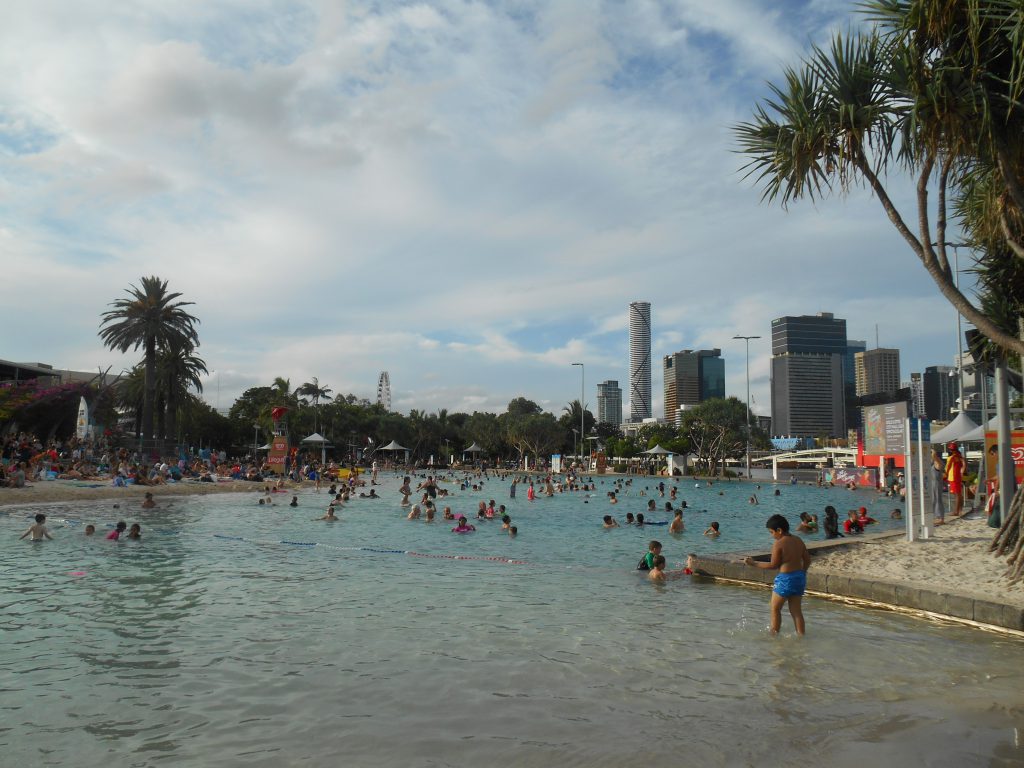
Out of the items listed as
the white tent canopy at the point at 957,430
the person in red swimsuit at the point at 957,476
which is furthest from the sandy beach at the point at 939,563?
Result: the white tent canopy at the point at 957,430

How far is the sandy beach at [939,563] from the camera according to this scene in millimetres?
9883

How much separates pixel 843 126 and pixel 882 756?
318 inches

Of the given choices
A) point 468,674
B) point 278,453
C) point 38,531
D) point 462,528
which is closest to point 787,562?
point 468,674

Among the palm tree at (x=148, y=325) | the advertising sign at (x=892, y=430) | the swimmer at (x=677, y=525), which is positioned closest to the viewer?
the advertising sign at (x=892, y=430)

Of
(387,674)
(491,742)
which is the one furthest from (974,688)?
(387,674)

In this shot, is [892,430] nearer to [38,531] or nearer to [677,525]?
[677,525]

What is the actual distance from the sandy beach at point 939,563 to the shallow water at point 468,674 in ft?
3.67

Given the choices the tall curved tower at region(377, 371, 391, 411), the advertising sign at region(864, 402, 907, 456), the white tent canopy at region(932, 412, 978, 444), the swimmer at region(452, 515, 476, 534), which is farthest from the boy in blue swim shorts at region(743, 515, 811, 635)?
the tall curved tower at region(377, 371, 391, 411)

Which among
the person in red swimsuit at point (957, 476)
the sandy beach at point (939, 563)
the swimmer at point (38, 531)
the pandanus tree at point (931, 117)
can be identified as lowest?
the swimmer at point (38, 531)

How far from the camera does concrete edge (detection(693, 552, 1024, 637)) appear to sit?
29.2 feet

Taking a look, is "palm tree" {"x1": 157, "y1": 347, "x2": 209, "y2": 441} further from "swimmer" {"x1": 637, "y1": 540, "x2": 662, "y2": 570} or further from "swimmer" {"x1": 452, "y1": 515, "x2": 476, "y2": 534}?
"swimmer" {"x1": 637, "y1": 540, "x2": 662, "y2": 570}

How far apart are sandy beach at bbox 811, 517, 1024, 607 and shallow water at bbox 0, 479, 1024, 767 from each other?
1118 mm

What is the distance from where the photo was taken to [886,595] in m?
10.4

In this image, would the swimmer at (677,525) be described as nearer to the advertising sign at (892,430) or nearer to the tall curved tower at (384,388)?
the advertising sign at (892,430)
